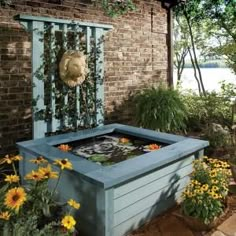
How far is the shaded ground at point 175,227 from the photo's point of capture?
2.29 metres

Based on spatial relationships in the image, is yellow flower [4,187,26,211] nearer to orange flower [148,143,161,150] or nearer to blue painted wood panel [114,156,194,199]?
blue painted wood panel [114,156,194,199]

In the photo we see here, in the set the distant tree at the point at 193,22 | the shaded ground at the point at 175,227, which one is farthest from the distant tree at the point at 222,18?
the shaded ground at the point at 175,227

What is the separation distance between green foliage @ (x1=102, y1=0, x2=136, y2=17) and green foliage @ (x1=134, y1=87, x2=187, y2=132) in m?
1.33

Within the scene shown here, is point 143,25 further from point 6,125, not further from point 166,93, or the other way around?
point 6,125

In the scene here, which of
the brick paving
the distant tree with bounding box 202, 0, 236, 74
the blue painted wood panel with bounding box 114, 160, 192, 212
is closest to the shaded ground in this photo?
the brick paving

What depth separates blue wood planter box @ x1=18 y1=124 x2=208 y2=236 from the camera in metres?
2.07

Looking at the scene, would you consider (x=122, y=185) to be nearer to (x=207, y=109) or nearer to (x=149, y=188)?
(x=149, y=188)

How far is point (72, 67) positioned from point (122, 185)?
1658 mm

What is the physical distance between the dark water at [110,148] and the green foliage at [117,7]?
2.03 metres

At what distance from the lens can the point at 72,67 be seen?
3.32 metres

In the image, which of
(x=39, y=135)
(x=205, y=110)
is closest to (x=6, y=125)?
(x=39, y=135)

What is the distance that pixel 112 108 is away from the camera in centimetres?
489

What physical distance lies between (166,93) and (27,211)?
324cm

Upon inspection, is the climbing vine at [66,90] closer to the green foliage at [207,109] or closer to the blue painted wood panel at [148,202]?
the blue painted wood panel at [148,202]
